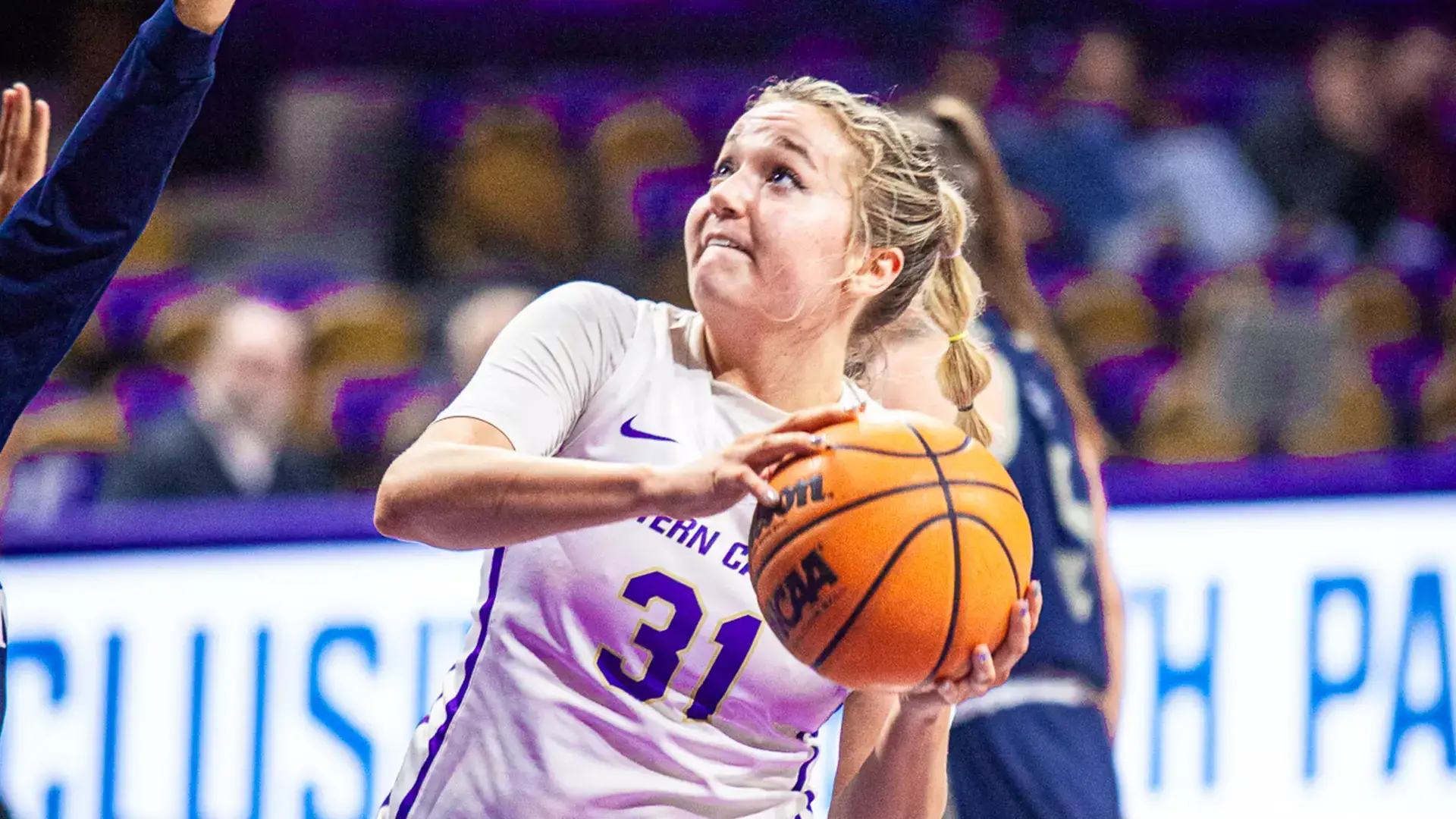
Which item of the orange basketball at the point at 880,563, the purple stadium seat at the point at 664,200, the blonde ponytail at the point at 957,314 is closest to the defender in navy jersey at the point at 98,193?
the orange basketball at the point at 880,563

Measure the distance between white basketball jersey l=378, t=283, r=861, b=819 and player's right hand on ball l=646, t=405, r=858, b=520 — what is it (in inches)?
12.0

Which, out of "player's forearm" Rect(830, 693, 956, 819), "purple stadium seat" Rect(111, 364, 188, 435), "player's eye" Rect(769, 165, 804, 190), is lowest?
"purple stadium seat" Rect(111, 364, 188, 435)

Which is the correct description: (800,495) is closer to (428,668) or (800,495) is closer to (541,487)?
(541,487)

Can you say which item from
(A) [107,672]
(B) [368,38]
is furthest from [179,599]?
(B) [368,38]

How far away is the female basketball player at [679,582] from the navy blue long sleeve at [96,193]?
1.59 ft

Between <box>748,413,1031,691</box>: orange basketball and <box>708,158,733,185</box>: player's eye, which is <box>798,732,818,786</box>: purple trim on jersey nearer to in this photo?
<box>748,413,1031,691</box>: orange basketball

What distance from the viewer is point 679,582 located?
2.35 metres

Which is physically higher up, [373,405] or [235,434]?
[235,434]

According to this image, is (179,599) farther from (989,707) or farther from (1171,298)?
(1171,298)

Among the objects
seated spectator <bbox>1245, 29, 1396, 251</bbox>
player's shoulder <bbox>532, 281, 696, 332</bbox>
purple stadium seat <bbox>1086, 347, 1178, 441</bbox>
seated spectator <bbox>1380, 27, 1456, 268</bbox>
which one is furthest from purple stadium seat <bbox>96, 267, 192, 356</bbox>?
seated spectator <bbox>1380, 27, 1456, 268</bbox>

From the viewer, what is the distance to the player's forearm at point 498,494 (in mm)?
2025

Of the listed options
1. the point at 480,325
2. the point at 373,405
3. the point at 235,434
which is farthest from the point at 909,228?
the point at 373,405

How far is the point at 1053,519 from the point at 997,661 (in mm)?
1251

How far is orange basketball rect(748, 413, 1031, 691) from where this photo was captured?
2.08 metres
